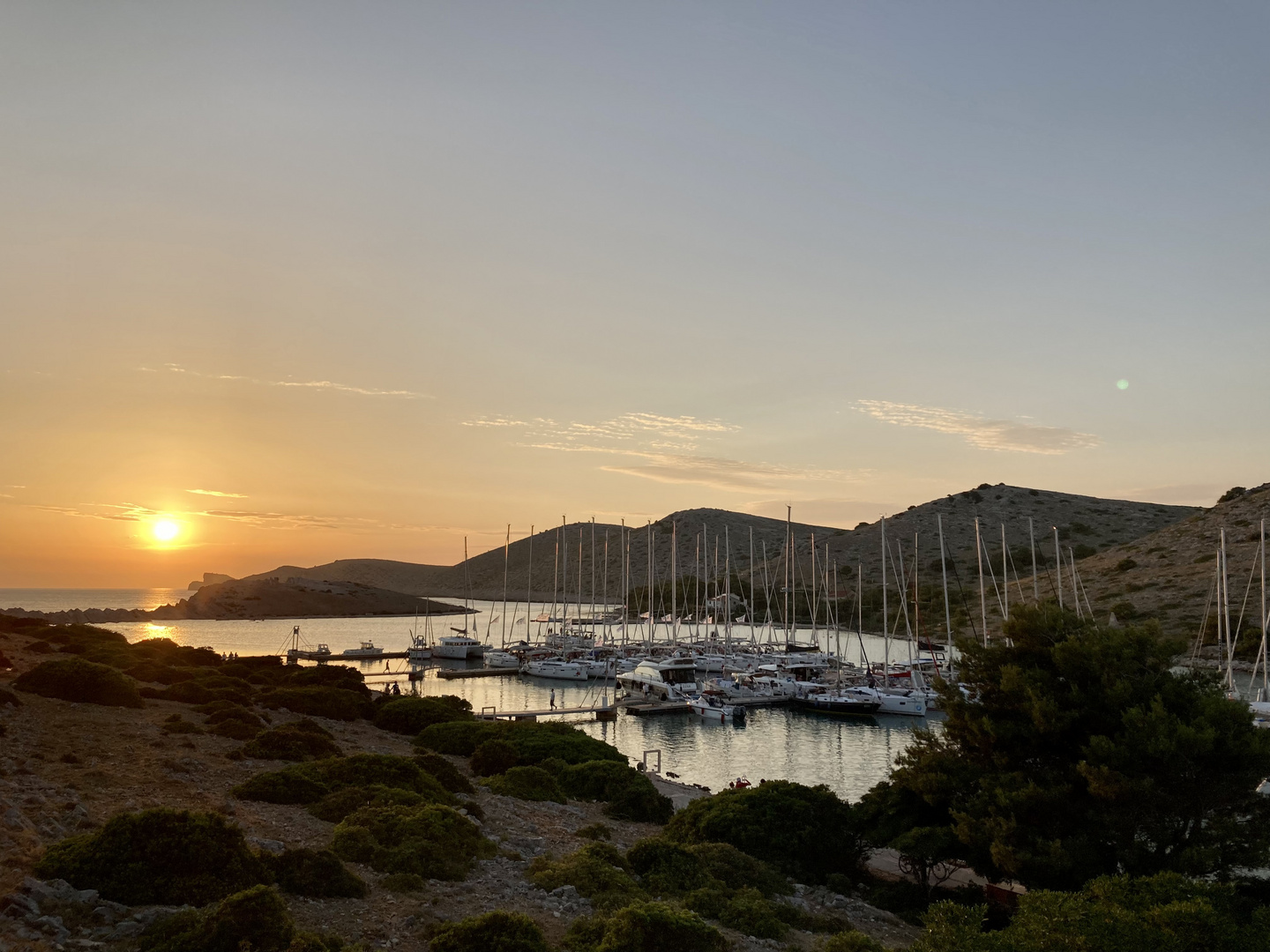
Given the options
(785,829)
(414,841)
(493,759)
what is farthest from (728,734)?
(414,841)

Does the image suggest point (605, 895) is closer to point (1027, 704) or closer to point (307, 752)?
point (1027, 704)

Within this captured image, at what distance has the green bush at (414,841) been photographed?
686 inches

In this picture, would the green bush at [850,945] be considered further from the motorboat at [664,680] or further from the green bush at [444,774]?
the motorboat at [664,680]

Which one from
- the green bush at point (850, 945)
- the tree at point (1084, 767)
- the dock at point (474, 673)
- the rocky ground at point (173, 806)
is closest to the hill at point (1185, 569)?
the dock at point (474, 673)

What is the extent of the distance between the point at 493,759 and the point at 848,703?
131ft

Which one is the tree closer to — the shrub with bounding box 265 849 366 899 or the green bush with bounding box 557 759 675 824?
the green bush with bounding box 557 759 675 824

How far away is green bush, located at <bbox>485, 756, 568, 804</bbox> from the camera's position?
28.4m

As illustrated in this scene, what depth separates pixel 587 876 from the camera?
18.3m

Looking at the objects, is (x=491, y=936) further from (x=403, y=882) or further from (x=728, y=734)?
(x=728, y=734)

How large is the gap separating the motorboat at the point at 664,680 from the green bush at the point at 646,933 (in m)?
55.7

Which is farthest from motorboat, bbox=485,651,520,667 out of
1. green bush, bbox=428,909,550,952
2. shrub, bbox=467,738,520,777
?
green bush, bbox=428,909,550,952

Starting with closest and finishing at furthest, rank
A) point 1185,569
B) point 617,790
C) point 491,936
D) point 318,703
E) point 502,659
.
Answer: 1. point 491,936
2. point 617,790
3. point 318,703
4. point 502,659
5. point 1185,569

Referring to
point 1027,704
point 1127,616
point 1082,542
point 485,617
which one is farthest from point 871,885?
point 485,617

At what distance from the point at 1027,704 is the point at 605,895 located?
39.2 ft
